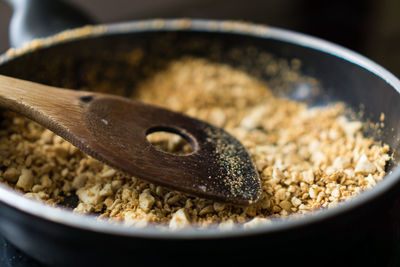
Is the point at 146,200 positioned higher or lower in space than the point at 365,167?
lower

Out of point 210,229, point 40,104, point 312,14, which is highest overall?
point 312,14

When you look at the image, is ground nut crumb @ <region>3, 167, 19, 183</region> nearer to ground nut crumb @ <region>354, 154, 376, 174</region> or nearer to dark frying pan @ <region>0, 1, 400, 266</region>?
dark frying pan @ <region>0, 1, 400, 266</region>

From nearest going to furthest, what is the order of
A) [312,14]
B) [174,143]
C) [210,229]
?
[210,229] < [174,143] < [312,14]

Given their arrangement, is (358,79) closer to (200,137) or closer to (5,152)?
(200,137)

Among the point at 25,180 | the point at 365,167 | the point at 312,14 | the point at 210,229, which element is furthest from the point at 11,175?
the point at 312,14

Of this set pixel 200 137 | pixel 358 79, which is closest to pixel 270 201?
pixel 200 137

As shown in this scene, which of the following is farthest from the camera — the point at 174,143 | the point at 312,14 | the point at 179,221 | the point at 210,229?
the point at 312,14

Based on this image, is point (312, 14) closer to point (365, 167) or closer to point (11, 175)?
point (365, 167)
